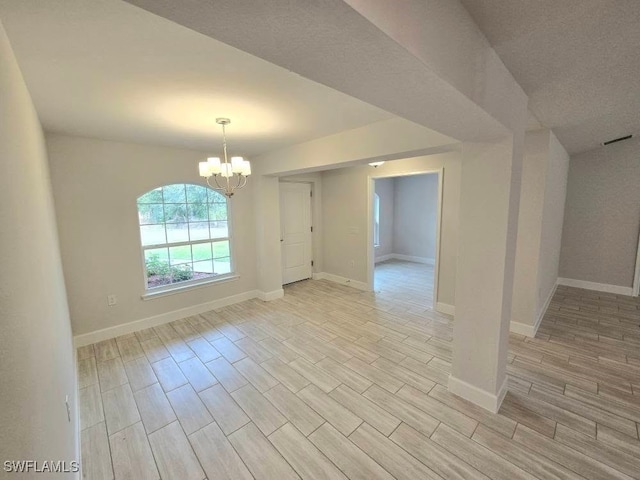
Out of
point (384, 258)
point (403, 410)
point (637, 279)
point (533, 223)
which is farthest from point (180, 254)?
point (637, 279)

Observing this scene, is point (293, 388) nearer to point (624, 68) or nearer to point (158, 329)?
point (158, 329)

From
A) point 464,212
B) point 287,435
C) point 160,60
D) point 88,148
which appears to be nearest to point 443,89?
point 464,212

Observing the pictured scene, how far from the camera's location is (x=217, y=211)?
4.27 m

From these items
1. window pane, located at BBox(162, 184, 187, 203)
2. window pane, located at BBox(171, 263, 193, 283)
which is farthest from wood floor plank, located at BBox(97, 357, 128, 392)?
window pane, located at BBox(162, 184, 187, 203)

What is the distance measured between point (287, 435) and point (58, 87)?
280 centimetres

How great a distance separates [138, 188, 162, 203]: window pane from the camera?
354 cm

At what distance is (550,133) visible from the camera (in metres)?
2.94

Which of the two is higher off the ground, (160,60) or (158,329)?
(160,60)

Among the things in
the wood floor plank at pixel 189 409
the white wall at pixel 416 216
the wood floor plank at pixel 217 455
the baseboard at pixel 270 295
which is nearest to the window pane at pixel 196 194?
the baseboard at pixel 270 295

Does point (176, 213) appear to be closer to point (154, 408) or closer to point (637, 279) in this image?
point (154, 408)

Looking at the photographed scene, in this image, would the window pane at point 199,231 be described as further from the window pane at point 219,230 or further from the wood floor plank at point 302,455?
the wood floor plank at point 302,455

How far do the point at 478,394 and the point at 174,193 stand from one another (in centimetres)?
414

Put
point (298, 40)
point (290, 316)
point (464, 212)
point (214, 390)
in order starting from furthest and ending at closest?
1. point (290, 316)
2. point (214, 390)
3. point (464, 212)
4. point (298, 40)

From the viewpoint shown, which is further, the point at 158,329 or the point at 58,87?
the point at 158,329
